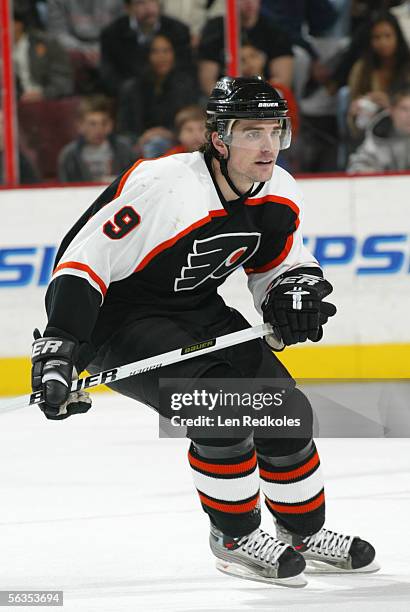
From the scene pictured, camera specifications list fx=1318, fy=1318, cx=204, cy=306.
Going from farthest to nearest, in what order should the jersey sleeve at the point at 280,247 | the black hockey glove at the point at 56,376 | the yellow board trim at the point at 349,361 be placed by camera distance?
the yellow board trim at the point at 349,361 → the jersey sleeve at the point at 280,247 → the black hockey glove at the point at 56,376

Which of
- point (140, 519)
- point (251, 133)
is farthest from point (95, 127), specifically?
point (251, 133)

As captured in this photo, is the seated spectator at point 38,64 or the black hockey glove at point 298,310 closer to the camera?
the black hockey glove at point 298,310

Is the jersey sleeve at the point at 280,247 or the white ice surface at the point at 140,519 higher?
the jersey sleeve at the point at 280,247

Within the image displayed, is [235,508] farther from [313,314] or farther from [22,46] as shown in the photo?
[22,46]

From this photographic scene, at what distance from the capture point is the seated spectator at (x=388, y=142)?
5281 millimetres

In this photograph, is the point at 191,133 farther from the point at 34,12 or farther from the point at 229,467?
the point at 229,467

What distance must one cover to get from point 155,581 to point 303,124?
2.97m

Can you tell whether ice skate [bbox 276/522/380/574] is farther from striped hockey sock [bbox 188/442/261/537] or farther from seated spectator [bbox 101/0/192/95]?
seated spectator [bbox 101/0/192/95]

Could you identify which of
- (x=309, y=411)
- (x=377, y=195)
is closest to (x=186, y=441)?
(x=377, y=195)

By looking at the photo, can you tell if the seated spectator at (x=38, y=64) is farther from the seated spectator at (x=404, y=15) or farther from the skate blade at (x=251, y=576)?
the skate blade at (x=251, y=576)

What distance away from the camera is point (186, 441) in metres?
4.36

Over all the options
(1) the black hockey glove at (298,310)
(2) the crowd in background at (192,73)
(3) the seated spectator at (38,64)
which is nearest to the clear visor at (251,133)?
(1) the black hockey glove at (298,310)

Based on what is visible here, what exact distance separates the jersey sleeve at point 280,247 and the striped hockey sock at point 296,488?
1.32 feet

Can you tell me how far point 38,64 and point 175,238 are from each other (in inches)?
112
